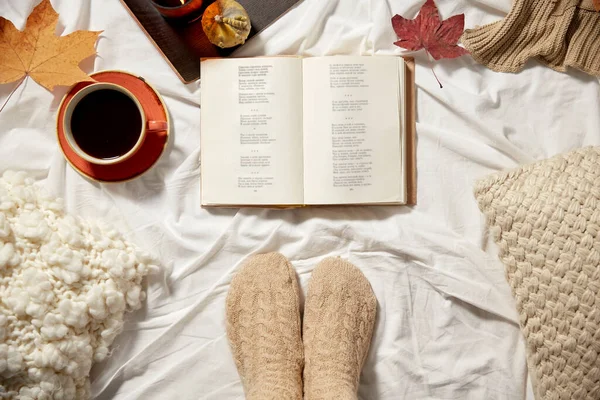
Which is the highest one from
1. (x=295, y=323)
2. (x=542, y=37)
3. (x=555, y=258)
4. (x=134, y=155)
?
(x=542, y=37)

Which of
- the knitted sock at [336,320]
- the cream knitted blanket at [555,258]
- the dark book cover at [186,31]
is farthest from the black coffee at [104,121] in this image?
the cream knitted blanket at [555,258]

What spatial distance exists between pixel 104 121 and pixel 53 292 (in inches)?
11.0

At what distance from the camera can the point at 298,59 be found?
2.82 feet

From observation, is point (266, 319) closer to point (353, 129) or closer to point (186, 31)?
point (353, 129)

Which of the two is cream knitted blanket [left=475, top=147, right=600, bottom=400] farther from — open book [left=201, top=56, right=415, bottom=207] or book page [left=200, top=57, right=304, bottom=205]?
book page [left=200, top=57, right=304, bottom=205]

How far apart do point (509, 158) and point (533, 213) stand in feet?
0.45

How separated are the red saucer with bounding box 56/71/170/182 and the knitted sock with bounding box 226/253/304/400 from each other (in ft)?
0.81

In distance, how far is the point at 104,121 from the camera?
802mm

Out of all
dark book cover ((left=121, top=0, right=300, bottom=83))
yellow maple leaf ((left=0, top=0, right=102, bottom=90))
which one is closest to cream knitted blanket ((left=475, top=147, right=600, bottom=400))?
dark book cover ((left=121, top=0, right=300, bottom=83))

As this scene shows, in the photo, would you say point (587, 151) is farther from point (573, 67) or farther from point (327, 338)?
point (327, 338)

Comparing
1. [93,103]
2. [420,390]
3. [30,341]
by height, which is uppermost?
[93,103]

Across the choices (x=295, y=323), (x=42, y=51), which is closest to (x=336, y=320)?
(x=295, y=323)

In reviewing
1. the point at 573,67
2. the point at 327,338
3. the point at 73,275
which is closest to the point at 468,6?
the point at 573,67

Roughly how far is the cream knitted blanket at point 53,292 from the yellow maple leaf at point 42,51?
0.17 metres
